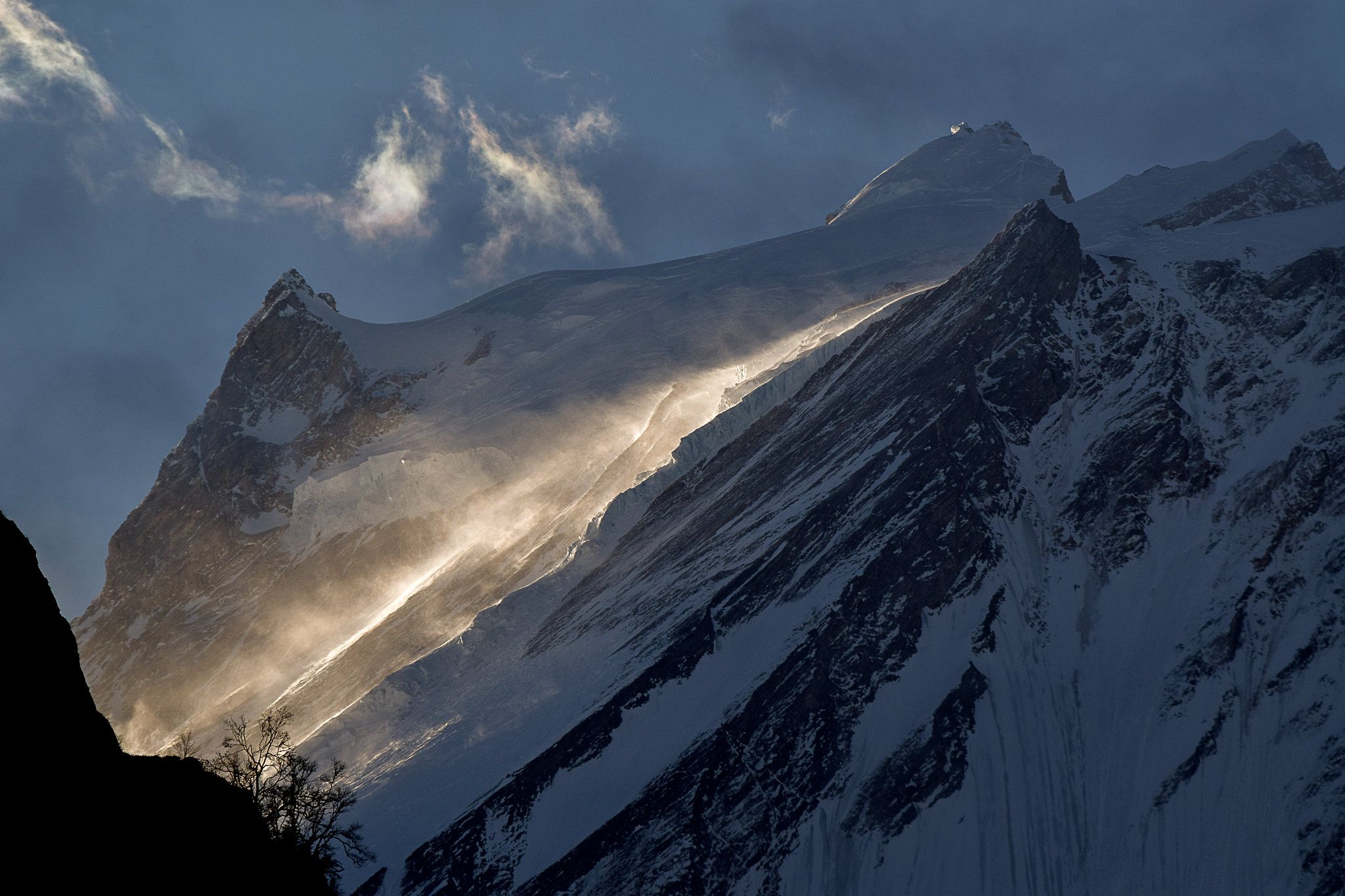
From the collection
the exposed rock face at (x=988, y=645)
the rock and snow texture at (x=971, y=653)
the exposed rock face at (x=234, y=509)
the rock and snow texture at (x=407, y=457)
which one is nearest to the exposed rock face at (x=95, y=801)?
the exposed rock face at (x=988, y=645)

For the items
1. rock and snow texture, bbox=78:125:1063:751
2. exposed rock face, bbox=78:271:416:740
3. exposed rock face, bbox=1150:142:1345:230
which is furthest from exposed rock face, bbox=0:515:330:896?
exposed rock face, bbox=1150:142:1345:230

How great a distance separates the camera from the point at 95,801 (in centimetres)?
1392

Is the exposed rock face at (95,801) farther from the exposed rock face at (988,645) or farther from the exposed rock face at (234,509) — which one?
the exposed rock face at (234,509)

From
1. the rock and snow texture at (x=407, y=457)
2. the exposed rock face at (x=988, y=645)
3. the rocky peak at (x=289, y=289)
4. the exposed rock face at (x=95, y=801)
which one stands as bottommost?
the exposed rock face at (x=988, y=645)

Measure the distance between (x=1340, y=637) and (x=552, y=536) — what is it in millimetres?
65952

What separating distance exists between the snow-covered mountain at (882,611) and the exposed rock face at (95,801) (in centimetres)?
3851

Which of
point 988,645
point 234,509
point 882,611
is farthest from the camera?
point 234,509

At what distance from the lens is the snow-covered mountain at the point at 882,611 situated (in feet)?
170

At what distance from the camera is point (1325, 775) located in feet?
160

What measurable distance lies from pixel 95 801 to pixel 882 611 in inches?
2059

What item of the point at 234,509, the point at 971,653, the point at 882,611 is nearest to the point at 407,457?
the point at 234,509

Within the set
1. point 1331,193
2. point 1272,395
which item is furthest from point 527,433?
point 1331,193

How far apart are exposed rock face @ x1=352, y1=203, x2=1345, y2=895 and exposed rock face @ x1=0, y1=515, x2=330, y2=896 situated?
38.4 m

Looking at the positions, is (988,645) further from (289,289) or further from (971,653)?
(289,289)
